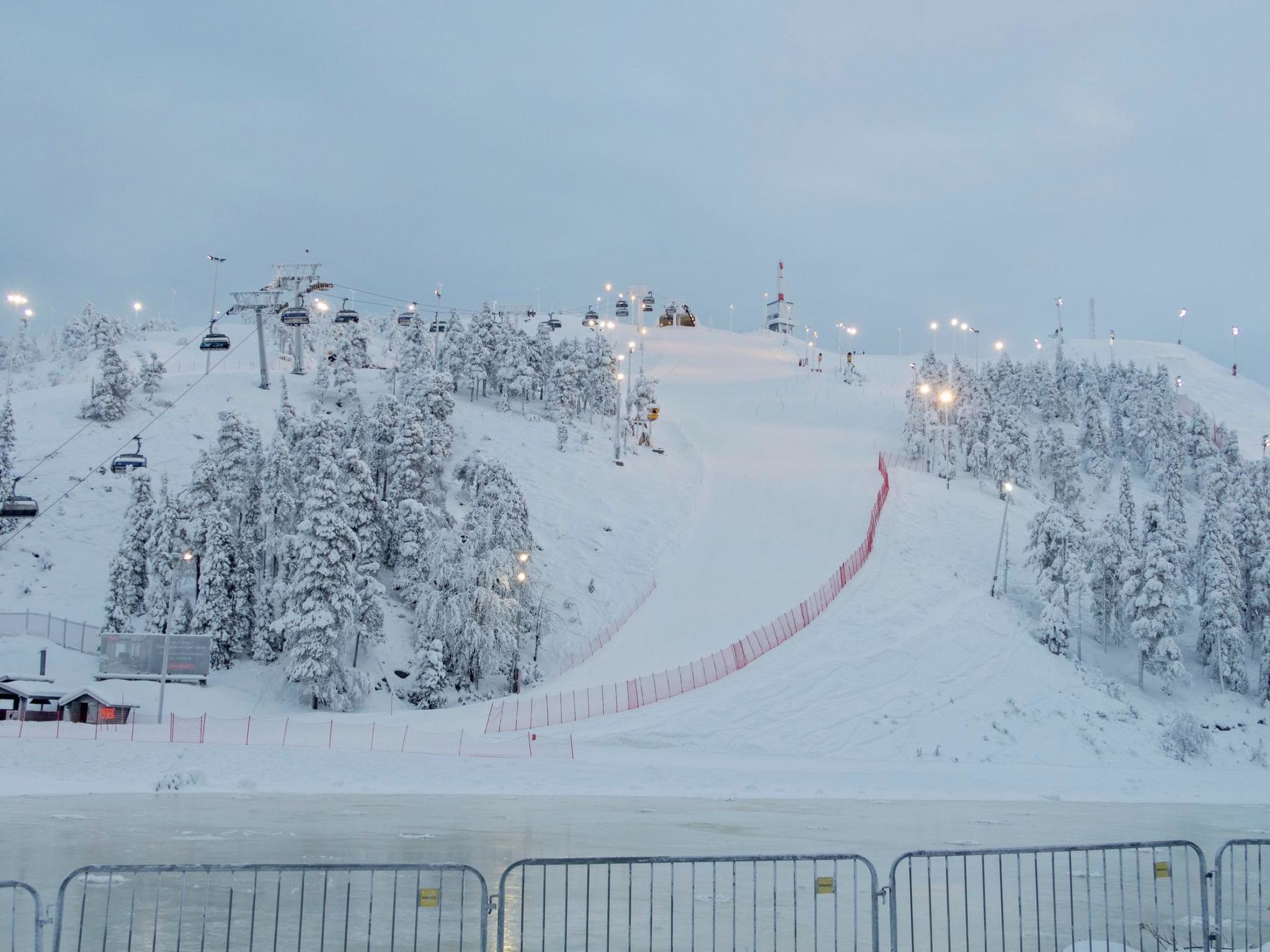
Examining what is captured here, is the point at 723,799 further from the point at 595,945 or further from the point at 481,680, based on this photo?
the point at 481,680

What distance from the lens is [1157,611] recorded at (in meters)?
48.9

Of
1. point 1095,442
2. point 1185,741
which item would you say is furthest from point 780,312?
point 1185,741

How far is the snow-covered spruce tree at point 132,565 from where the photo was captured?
46812 millimetres

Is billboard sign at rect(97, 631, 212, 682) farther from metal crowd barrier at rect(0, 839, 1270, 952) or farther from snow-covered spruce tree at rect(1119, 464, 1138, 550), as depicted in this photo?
snow-covered spruce tree at rect(1119, 464, 1138, 550)

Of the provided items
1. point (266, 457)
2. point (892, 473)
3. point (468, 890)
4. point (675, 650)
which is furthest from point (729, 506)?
point (468, 890)

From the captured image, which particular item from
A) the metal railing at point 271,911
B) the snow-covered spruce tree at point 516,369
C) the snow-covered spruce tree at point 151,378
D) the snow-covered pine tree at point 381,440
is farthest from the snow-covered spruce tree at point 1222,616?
the snow-covered spruce tree at point 151,378

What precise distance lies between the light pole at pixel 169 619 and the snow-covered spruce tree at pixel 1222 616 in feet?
160

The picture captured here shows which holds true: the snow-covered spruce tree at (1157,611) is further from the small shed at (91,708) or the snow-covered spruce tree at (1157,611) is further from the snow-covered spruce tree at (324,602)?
the small shed at (91,708)

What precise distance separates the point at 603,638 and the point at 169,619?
19010mm

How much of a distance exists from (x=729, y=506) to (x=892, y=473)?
44.7 feet

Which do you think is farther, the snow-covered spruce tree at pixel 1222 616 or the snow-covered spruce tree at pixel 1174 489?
the snow-covered spruce tree at pixel 1174 489

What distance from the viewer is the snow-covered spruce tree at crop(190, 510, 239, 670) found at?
46.0 m

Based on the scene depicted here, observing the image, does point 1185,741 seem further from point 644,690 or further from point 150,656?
point 150,656

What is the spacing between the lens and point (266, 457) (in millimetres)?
52812
